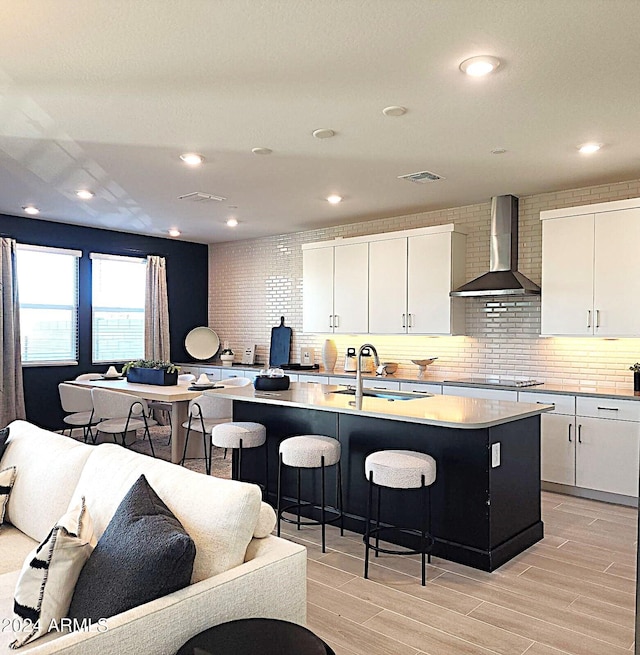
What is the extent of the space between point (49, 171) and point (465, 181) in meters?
3.63

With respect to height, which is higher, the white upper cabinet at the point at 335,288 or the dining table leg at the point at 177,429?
the white upper cabinet at the point at 335,288

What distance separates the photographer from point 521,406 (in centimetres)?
378

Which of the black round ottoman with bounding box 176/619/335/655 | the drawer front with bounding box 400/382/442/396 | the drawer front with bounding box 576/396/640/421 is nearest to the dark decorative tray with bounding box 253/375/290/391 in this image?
the drawer front with bounding box 400/382/442/396

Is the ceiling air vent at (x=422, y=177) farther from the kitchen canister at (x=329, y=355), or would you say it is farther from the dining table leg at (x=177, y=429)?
the dining table leg at (x=177, y=429)

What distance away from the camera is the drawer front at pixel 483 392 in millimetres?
5172

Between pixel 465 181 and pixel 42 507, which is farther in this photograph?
pixel 465 181

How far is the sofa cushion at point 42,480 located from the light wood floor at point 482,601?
1312mm

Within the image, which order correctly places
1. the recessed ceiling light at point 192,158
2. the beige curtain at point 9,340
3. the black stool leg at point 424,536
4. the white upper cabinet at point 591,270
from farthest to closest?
the beige curtain at point 9,340 → the white upper cabinet at point 591,270 → the recessed ceiling light at point 192,158 → the black stool leg at point 424,536

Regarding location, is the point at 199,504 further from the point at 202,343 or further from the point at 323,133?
the point at 202,343

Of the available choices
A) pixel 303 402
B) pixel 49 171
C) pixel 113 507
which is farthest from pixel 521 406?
pixel 49 171

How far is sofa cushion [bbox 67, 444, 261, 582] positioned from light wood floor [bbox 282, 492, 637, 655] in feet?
3.47

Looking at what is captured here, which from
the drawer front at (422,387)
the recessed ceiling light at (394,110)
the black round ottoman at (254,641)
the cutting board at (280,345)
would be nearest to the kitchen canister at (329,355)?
the cutting board at (280,345)

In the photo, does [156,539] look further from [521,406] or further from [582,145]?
Result: [582,145]

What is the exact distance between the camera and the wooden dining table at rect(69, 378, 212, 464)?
5.48m
